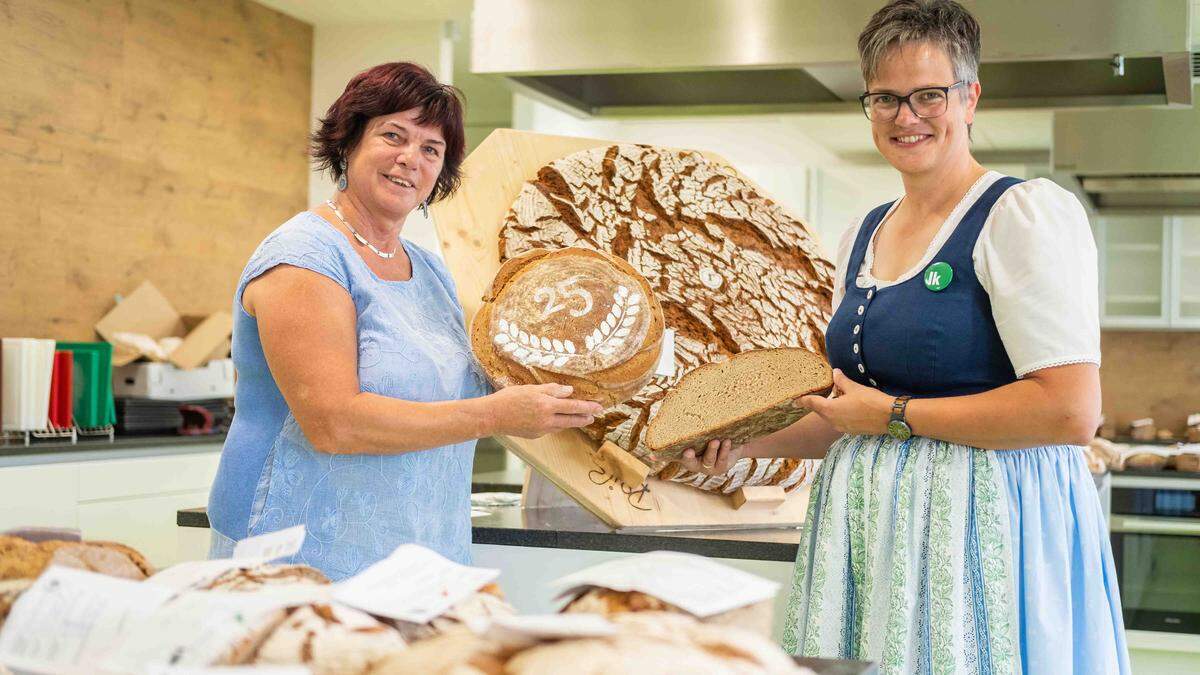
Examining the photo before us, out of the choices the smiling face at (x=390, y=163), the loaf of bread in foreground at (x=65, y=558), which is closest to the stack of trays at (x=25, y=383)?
the smiling face at (x=390, y=163)

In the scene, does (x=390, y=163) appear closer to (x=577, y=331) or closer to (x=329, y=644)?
(x=577, y=331)

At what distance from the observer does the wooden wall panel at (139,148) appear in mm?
4336

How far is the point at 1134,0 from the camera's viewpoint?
1688mm

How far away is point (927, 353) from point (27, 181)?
3.90 meters

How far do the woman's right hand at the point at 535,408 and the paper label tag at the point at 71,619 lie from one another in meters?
0.73

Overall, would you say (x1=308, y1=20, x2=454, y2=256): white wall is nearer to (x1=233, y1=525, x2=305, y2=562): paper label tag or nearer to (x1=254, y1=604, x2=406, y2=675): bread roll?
(x1=233, y1=525, x2=305, y2=562): paper label tag

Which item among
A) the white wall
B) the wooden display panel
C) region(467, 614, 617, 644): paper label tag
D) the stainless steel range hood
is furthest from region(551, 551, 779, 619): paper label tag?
the white wall

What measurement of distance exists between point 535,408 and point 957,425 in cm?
51

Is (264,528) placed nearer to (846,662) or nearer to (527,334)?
(527,334)

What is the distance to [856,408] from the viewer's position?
1450mm

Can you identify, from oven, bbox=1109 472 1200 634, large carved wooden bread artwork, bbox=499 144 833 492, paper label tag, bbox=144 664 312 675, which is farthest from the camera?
oven, bbox=1109 472 1200 634

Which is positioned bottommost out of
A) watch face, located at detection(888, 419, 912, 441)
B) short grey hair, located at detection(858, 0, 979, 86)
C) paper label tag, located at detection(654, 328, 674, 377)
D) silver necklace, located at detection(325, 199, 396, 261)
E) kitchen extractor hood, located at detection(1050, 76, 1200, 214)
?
watch face, located at detection(888, 419, 912, 441)

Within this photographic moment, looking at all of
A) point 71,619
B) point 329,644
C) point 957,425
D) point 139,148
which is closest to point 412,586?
point 329,644

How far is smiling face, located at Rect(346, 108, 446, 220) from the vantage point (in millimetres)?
1643
